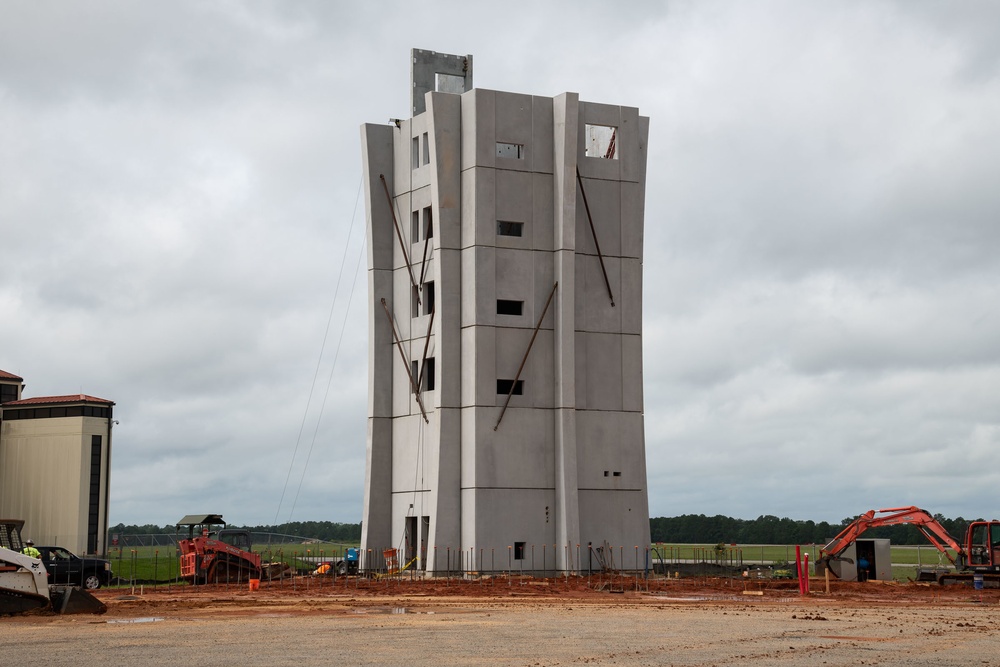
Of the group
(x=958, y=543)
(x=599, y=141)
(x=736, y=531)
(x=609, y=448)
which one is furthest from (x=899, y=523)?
(x=736, y=531)

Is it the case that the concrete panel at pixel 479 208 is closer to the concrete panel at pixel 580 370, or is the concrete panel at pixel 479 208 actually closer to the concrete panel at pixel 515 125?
the concrete panel at pixel 515 125

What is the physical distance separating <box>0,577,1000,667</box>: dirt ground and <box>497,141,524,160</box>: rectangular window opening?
61.5 feet

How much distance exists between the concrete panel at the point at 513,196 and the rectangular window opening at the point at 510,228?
26cm

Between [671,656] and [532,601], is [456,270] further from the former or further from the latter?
[671,656]

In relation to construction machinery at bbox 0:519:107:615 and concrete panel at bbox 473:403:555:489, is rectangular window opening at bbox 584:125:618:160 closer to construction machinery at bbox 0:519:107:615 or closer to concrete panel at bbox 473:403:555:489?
concrete panel at bbox 473:403:555:489

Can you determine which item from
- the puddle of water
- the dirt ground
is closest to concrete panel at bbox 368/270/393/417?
the dirt ground

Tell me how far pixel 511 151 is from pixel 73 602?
94.0 ft

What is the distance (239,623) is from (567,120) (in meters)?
30.1

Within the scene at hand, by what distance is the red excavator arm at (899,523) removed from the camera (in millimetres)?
46688

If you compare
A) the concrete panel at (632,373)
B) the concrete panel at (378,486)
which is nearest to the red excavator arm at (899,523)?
the concrete panel at (632,373)

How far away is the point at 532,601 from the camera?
119 feet

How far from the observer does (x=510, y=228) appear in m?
53.0

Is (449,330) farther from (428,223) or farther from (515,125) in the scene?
(515,125)

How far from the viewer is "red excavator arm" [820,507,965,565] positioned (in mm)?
46688
